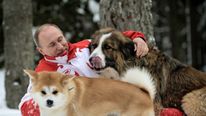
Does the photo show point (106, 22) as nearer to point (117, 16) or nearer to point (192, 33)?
point (117, 16)

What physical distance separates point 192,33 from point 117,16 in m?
12.6

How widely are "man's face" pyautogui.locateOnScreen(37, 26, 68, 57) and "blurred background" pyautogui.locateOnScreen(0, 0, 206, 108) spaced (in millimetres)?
1240

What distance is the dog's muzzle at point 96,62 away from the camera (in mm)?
4422

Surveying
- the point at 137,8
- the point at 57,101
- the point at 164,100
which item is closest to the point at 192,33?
the point at 137,8

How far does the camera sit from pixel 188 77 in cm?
475

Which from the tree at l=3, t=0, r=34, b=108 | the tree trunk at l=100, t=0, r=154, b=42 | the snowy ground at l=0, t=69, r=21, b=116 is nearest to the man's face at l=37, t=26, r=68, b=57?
the tree trunk at l=100, t=0, r=154, b=42

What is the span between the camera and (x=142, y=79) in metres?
4.33

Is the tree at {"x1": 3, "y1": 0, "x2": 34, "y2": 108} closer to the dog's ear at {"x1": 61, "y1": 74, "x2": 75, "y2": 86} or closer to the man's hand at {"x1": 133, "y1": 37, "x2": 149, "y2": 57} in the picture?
the man's hand at {"x1": 133, "y1": 37, "x2": 149, "y2": 57}

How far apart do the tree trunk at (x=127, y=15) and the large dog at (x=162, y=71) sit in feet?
3.46

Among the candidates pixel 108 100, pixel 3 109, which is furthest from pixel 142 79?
pixel 3 109

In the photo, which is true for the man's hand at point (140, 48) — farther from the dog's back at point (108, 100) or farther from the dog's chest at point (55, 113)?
the dog's chest at point (55, 113)

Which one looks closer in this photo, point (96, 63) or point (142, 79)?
point (142, 79)

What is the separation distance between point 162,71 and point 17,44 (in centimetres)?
456

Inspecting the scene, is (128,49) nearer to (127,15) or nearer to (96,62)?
(96,62)
